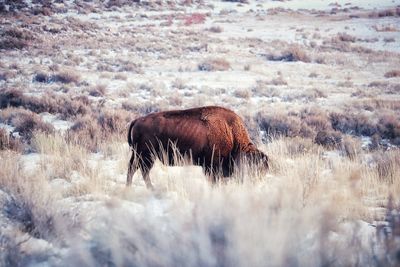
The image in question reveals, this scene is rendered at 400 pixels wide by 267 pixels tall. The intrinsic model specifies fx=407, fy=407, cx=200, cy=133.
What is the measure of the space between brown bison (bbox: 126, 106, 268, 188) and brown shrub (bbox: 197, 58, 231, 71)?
50.2ft

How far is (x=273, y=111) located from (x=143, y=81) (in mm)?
7355

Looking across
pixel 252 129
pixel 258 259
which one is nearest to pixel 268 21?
pixel 252 129

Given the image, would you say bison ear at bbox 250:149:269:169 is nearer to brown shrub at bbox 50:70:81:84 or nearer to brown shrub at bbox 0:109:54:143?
brown shrub at bbox 0:109:54:143

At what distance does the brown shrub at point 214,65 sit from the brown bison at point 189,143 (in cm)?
1529

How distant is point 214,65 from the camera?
20.7 meters

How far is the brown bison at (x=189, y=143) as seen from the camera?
5.44 m

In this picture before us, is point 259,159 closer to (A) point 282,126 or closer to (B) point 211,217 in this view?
(B) point 211,217

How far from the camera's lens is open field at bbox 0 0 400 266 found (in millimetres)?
3244

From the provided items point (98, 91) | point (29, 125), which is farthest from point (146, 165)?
point (98, 91)

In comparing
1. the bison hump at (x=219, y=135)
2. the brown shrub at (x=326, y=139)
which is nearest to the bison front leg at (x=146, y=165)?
the bison hump at (x=219, y=135)

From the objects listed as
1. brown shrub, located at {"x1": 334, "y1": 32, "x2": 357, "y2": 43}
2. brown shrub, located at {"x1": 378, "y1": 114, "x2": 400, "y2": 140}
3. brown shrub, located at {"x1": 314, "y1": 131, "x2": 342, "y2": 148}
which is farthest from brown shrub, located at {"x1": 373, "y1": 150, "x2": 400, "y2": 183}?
brown shrub, located at {"x1": 334, "y1": 32, "x2": 357, "y2": 43}

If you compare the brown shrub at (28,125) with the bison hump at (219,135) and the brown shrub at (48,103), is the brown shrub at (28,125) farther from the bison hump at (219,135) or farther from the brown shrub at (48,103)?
the bison hump at (219,135)

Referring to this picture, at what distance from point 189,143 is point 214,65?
1569 cm

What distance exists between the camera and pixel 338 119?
38.0 feet
